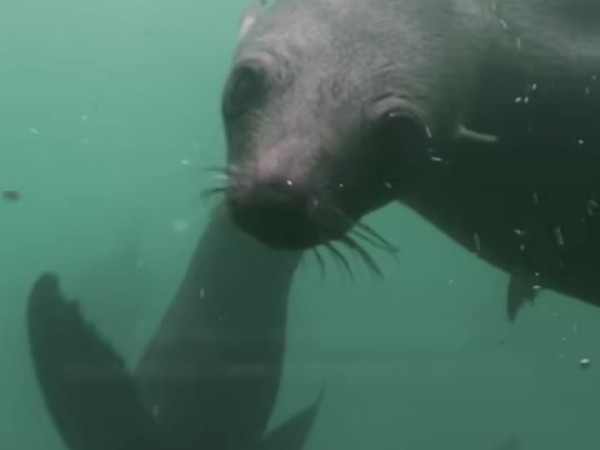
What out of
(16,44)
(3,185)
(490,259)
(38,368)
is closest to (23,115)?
(3,185)

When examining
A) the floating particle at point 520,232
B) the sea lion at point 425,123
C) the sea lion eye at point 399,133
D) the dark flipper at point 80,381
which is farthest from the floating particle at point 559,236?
the dark flipper at point 80,381

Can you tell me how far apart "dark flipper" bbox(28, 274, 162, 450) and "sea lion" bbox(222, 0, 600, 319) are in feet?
8.14

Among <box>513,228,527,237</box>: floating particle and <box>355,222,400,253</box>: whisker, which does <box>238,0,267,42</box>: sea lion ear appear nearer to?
<box>355,222,400,253</box>: whisker

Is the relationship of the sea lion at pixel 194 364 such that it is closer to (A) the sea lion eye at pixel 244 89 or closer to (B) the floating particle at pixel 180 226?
(A) the sea lion eye at pixel 244 89

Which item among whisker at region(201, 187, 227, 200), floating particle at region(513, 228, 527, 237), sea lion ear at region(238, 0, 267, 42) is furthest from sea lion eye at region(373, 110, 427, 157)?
floating particle at region(513, 228, 527, 237)

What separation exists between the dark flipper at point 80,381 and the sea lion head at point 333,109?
115 inches

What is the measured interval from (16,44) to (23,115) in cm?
404

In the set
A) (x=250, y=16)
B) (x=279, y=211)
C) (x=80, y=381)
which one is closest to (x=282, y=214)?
(x=279, y=211)

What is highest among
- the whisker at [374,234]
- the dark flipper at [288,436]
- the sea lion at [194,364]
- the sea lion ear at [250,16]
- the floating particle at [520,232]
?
the sea lion ear at [250,16]

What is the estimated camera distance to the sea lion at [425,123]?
3.13 meters

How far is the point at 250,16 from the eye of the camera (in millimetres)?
4023

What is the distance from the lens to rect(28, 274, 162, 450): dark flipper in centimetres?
621

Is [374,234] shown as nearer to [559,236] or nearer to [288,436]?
[559,236]

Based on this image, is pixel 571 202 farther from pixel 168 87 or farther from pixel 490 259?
pixel 168 87
